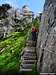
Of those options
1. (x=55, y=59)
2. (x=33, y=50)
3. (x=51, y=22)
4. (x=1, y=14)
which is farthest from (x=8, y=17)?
(x=55, y=59)

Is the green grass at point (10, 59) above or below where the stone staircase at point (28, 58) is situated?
below

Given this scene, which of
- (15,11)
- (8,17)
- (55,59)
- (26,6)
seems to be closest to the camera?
(55,59)

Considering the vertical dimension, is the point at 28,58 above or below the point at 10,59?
above

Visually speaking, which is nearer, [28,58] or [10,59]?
[28,58]

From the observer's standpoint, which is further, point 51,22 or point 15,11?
point 15,11

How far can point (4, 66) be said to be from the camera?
1168 centimetres

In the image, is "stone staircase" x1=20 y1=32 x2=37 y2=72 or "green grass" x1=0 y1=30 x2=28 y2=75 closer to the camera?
"stone staircase" x1=20 y1=32 x2=37 y2=72

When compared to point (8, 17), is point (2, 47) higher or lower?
lower

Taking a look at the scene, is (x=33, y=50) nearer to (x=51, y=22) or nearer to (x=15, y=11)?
(x=51, y=22)

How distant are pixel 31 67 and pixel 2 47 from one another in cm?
714

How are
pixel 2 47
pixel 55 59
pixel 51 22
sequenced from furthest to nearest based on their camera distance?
pixel 2 47 < pixel 51 22 < pixel 55 59

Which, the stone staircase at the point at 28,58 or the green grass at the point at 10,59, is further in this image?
the green grass at the point at 10,59

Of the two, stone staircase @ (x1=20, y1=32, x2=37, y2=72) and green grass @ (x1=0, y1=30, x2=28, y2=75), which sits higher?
stone staircase @ (x1=20, y1=32, x2=37, y2=72)

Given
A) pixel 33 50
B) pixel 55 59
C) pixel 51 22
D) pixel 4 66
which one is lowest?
pixel 4 66
